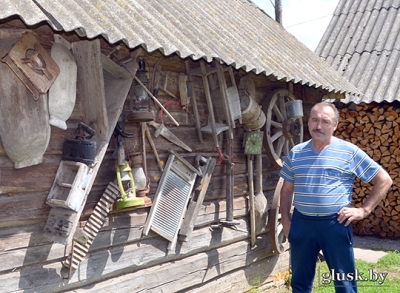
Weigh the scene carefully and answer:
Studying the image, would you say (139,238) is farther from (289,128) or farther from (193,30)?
(289,128)

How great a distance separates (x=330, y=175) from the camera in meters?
3.62

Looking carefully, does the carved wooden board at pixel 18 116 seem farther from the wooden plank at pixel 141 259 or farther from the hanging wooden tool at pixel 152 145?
the hanging wooden tool at pixel 152 145

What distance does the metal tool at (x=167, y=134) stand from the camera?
3.96m

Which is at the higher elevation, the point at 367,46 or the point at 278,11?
the point at 278,11

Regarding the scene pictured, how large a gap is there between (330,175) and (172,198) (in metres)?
1.34

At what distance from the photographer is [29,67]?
2820 mm

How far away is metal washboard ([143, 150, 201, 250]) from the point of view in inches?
157

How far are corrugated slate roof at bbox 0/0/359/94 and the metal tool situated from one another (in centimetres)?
70

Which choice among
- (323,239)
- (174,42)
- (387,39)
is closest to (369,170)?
(323,239)

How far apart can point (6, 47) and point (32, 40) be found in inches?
6.1

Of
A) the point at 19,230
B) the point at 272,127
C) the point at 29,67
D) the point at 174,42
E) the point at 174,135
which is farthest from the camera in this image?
the point at 272,127

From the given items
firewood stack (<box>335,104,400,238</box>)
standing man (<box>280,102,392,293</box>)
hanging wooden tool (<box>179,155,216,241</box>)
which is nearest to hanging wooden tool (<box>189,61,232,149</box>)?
hanging wooden tool (<box>179,155,216,241</box>)

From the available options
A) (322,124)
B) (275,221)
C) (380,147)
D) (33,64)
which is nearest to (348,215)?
(322,124)

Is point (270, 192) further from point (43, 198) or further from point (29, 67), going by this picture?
point (29, 67)
